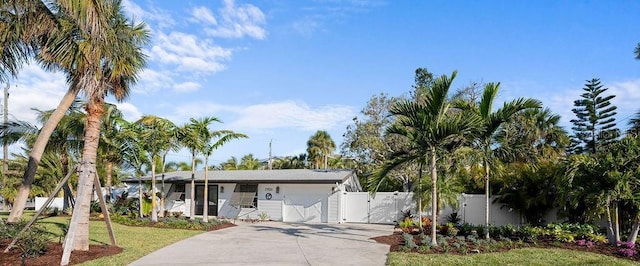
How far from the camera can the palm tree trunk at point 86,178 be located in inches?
364

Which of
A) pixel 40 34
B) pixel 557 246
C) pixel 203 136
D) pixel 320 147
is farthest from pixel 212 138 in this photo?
pixel 320 147

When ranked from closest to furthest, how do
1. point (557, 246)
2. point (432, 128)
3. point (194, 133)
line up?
point (432, 128), point (557, 246), point (194, 133)

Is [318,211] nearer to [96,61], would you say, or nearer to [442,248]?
[442,248]

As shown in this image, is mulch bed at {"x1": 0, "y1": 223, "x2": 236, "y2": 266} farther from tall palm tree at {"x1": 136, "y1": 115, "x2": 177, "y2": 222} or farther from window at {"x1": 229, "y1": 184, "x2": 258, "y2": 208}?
window at {"x1": 229, "y1": 184, "x2": 258, "y2": 208}

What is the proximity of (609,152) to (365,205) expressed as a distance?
1082 cm

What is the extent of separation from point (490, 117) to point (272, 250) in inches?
255

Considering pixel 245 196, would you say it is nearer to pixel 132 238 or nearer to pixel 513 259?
pixel 132 238

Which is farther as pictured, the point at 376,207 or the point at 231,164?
the point at 231,164

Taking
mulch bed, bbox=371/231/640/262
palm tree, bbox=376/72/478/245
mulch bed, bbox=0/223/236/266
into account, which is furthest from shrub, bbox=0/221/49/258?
palm tree, bbox=376/72/478/245

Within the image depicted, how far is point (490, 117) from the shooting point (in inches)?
456

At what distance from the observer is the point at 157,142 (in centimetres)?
1761

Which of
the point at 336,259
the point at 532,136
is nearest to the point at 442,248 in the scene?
the point at 336,259

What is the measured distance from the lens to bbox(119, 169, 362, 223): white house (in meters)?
20.1

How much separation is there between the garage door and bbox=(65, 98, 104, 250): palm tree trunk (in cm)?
1160
